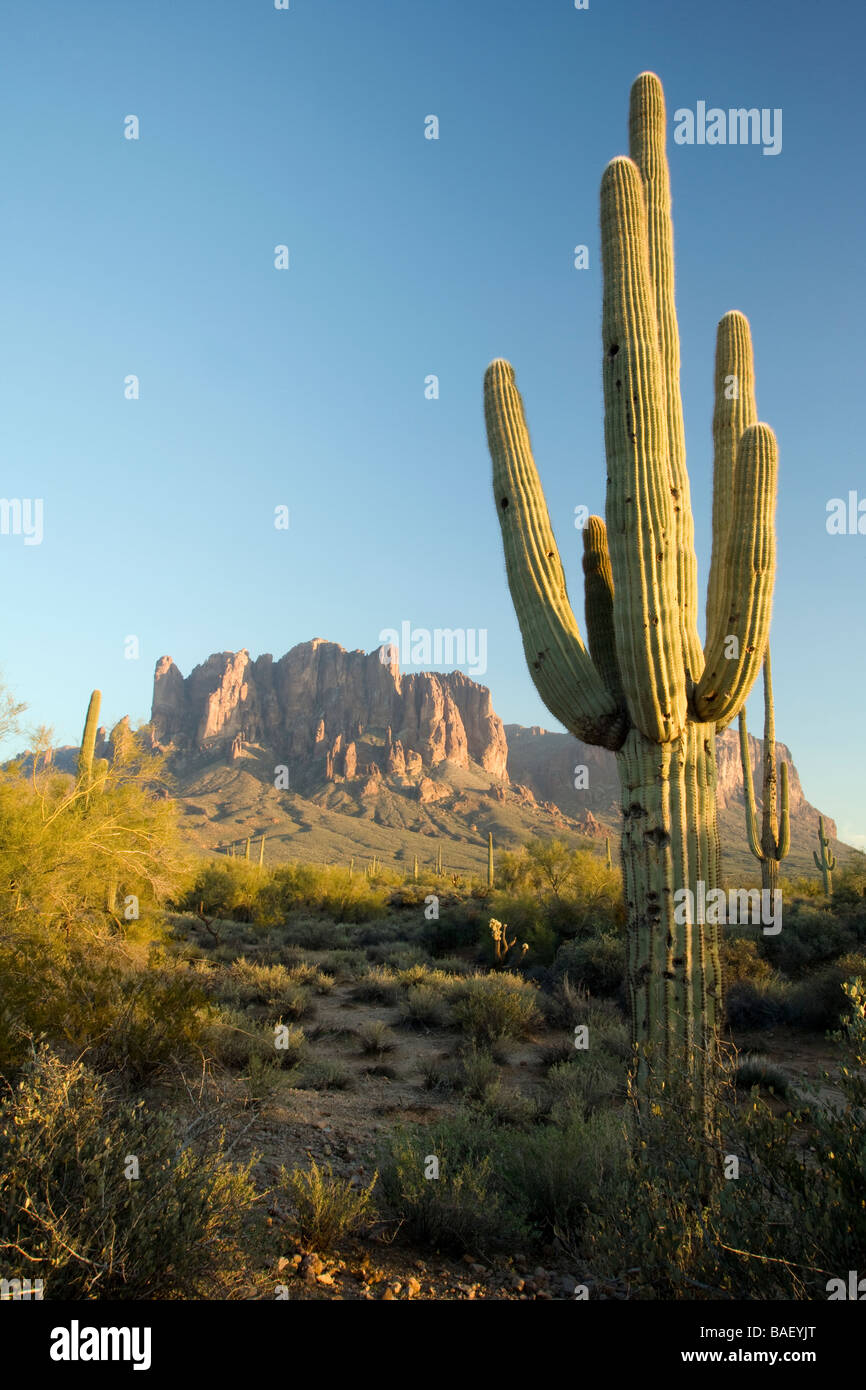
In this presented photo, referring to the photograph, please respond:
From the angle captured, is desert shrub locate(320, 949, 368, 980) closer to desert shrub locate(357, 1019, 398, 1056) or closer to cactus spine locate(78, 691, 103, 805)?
desert shrub locate(357, 1019, 398, 1056)

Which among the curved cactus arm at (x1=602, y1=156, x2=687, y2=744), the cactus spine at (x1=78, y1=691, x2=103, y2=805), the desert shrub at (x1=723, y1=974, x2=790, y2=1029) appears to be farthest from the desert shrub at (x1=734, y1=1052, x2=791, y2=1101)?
the cactus spine at (x1=78, y1=691, x2=103, y2=805)

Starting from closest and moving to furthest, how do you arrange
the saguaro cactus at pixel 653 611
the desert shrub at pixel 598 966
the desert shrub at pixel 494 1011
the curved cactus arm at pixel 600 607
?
1. the saguaro cactus at pixel 653 611
2. the curved cactus arm at pixel 600 607
3. the desert shrub at pixel 494 1011
4. the desert shrub at pixel 598 966

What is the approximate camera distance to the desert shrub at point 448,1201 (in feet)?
13.6

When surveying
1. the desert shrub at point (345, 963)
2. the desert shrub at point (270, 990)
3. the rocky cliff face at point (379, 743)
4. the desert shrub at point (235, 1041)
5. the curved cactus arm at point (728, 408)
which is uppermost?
the rocky cliff face at point (379, 743)

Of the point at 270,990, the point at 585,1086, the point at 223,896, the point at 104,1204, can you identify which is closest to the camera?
the point at 104,1204

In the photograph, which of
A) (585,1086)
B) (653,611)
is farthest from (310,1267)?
(653,611)

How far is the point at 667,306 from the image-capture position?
6.37 meters

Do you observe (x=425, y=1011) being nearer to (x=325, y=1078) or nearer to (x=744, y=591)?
(x=325, y=1078)

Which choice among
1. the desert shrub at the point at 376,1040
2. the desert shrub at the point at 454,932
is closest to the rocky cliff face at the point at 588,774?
the desert shrub at the point at 454,932

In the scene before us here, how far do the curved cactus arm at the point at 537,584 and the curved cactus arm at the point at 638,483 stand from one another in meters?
0.48

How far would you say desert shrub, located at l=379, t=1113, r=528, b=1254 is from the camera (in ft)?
13.6

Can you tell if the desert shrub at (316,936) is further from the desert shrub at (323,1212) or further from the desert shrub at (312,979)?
the desert shrub at (323,1212)

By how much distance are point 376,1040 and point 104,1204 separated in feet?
22.0

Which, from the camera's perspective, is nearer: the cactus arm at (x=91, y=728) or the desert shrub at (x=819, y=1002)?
the desert shrub at (x=819, y=1002)
